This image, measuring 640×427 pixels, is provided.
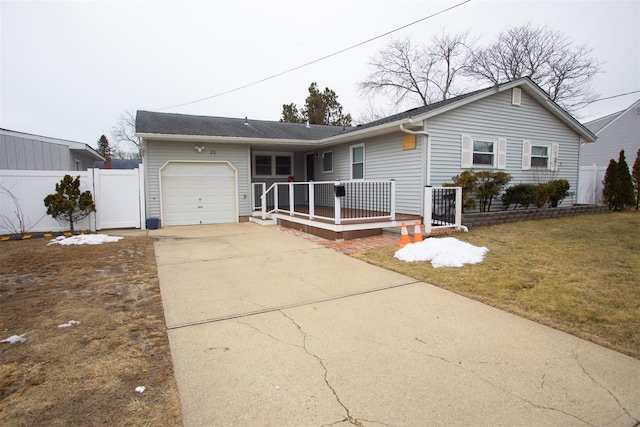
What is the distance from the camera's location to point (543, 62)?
25516 mm

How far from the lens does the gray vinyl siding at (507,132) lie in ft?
32.3

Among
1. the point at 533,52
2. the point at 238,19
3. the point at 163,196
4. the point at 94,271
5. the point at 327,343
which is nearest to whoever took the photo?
the point at 327,343

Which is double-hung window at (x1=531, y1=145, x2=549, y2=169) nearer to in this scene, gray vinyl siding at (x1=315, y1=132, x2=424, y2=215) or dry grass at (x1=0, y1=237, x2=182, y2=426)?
gray vinyl siding at (x1=315, y1=132, x2=424, y2=215)

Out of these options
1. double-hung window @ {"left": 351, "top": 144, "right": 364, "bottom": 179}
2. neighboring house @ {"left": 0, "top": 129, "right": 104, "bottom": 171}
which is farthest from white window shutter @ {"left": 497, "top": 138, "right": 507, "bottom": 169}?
neighboring house @ {"left": 0, "top": 129, "right": 104, "bottom": 171}

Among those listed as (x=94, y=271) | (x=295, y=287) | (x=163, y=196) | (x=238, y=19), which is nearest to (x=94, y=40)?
(x=238, y=19)

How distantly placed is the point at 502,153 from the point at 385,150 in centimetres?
385

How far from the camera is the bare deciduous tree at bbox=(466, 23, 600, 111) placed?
79.8 feet

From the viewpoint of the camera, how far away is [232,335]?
3424mm

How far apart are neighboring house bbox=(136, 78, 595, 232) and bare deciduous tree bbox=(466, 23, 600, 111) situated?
15668 mm

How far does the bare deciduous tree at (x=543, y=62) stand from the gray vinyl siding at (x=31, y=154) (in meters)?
28.4

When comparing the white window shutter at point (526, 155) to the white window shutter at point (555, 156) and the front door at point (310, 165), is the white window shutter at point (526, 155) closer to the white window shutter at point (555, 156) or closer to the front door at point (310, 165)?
the white window shutter at point (555, 156)

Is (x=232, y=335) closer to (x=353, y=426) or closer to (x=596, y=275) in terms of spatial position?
(x=353, y=426)

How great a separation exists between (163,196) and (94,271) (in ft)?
21.7

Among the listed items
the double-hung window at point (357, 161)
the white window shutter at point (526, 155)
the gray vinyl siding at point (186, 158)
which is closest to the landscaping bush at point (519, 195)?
the white window shutter at point (526, 155)
